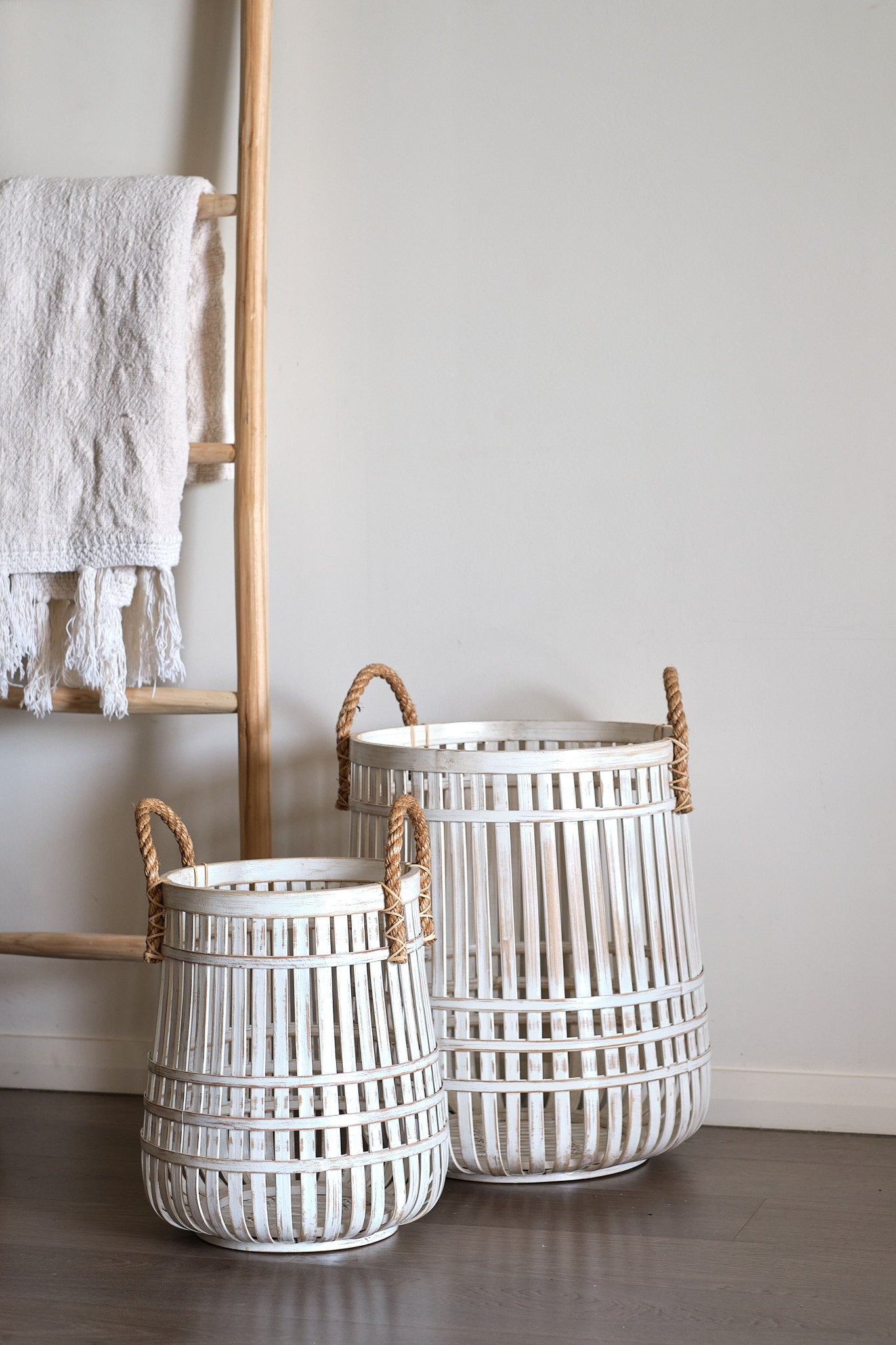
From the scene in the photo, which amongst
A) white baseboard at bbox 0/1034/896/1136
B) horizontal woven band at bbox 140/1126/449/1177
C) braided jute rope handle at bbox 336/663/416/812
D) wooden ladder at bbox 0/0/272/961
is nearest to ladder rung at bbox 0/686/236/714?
wooden ladder at bbox 0/0/272/961

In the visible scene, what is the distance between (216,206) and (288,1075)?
85 centimetres

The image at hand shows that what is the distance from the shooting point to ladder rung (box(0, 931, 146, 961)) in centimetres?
123

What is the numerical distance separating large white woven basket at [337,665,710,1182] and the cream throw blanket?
30cm

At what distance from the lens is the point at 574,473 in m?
1.30

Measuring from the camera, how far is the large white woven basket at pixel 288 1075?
905 mm

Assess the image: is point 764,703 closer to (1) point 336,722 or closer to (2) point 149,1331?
(1) point 336,722

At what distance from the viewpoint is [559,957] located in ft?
3.50

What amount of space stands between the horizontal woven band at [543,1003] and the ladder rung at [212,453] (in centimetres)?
57

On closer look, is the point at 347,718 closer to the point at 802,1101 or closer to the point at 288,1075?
the point at 288,1075

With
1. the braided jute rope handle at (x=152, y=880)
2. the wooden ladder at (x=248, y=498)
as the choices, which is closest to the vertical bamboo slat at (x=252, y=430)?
the wooden ladder at (x=248, y=498)

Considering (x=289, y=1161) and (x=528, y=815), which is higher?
(x=528, y=815)

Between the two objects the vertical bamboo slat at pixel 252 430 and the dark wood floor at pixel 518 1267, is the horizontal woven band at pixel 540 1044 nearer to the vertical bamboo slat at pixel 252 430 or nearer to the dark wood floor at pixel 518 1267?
the dark wood floor at pixel 518 1267

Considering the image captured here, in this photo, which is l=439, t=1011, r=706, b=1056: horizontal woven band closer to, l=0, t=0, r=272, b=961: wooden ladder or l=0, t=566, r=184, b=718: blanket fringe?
l=0, t=0, r=272, b=961: wooden ladder

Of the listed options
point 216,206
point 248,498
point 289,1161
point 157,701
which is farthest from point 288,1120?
point 216,206
